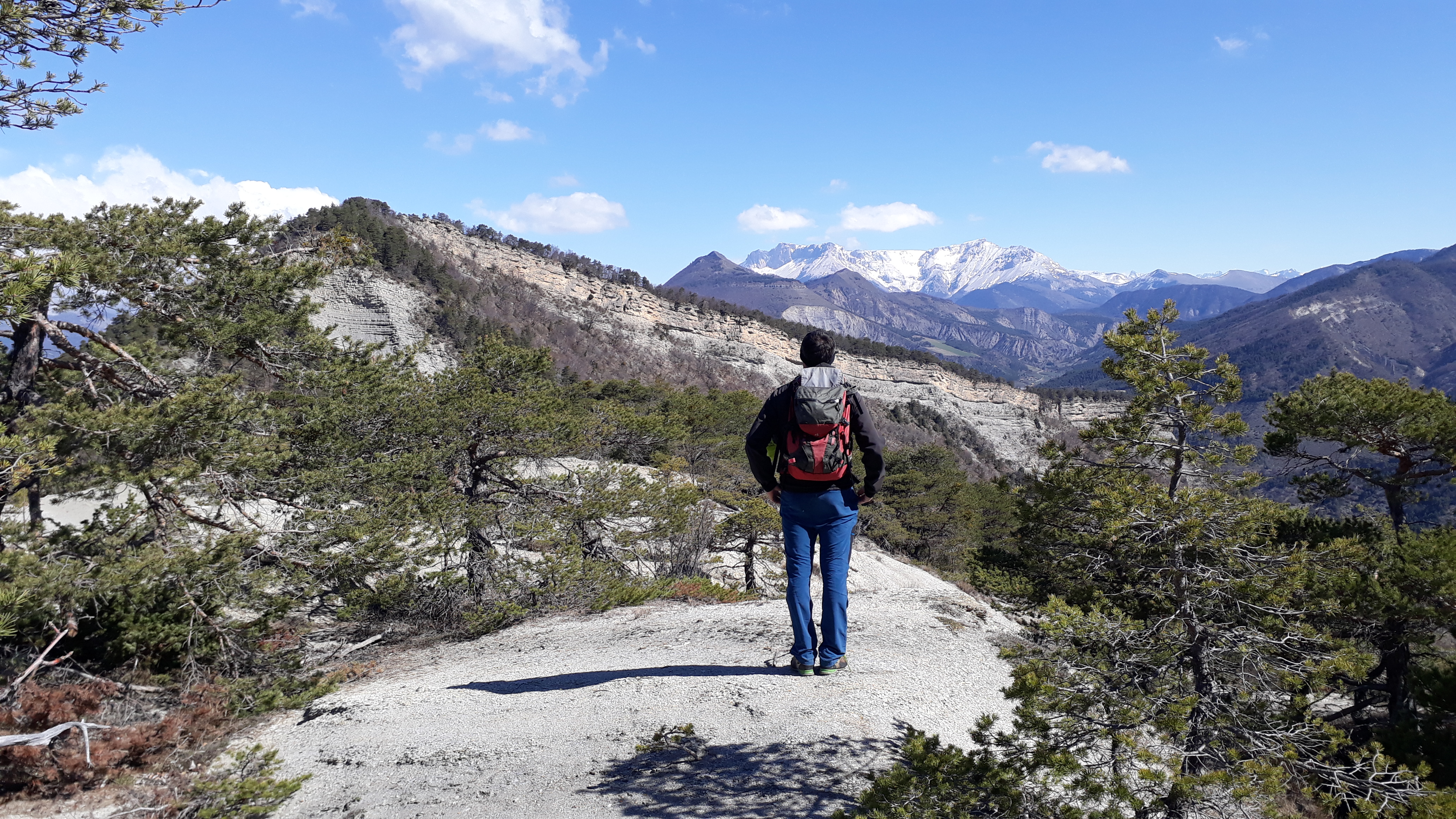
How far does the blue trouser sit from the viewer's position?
4.42 meters

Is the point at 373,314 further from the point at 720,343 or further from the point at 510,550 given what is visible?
the point at 720,343

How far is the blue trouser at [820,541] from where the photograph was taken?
4.42 meters

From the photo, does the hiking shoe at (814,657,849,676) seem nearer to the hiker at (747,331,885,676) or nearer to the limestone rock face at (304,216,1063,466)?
the hiker at (747,331,885,676)

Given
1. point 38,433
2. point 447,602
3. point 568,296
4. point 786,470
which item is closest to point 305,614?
point 447,602

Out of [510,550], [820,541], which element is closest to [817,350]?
[820,541]

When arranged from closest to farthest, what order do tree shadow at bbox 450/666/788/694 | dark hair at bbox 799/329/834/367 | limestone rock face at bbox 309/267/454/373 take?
dark hair at bbox 799/329/834/367, tree shadow at bbox 450/666/788/694, limestone rock face at bbox 309/267/454/373

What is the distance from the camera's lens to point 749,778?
3.92 meters

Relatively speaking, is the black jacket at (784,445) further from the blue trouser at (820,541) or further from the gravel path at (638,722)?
the gravel path at (638,722)

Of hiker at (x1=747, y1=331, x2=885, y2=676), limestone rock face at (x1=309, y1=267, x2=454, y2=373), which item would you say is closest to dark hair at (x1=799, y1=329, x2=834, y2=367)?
hiker at (x1=747, y1=331, x2=885, y2=676)

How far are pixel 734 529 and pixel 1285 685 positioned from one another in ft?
42.7

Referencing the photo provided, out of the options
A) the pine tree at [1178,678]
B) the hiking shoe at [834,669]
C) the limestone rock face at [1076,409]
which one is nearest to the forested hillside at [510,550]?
the pine tree at [1178,678]

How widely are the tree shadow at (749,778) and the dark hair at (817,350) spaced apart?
2442 millimetres

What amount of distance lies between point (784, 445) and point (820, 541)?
29.0 inches

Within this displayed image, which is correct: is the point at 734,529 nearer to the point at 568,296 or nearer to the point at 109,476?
the point at 109,476
